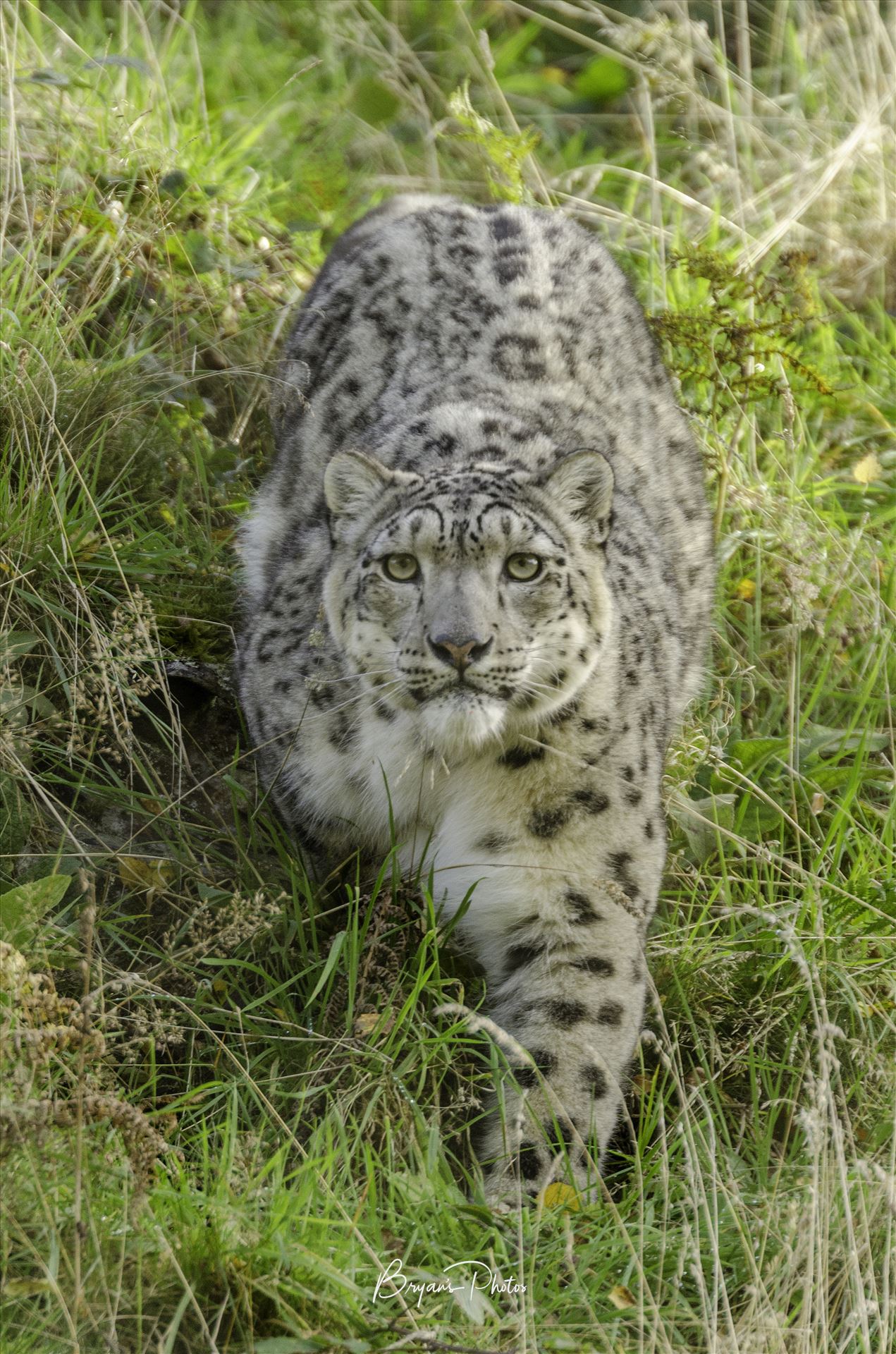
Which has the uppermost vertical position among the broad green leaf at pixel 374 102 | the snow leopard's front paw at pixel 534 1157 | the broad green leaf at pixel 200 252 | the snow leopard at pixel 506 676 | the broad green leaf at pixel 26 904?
the broad green leaf at pixel 374 102

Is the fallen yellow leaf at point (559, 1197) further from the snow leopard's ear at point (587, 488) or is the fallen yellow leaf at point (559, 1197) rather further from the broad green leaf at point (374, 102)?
the broad green leaf at point (374, 102)

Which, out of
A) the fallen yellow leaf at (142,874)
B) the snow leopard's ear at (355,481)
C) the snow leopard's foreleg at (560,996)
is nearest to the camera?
the snow leopard's foreleg at (560,996)

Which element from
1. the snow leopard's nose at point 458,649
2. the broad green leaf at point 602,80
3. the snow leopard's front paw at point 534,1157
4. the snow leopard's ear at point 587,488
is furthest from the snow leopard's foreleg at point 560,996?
the broad green leaf at point 602,80

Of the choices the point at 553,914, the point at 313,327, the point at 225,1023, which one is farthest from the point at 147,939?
the point at 313,327

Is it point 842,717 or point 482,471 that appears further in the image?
point 842,717

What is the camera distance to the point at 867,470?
23.5 feet

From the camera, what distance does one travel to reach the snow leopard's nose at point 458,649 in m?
4.30

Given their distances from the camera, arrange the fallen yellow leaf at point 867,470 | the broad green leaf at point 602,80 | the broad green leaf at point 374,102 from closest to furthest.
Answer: the fallen yellow leaf at point 867,470, the broad green leaf at point 374,102, the broad green leaf at point 602,80

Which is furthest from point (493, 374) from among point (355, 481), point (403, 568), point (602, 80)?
point (602, 80)

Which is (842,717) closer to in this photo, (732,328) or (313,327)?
(732,328)

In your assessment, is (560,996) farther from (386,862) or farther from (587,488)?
(587,488)

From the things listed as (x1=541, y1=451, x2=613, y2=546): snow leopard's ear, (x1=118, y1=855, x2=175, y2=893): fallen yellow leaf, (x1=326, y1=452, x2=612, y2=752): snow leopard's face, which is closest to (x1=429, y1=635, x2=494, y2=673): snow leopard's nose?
(x1=326, y1=452, x2=612, y2=752): snow leopard's face

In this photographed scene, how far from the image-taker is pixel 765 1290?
352 cm

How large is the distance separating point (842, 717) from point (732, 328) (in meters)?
1.71
